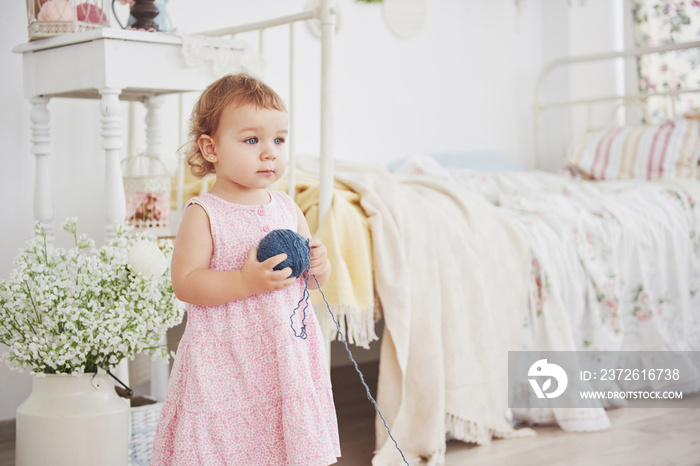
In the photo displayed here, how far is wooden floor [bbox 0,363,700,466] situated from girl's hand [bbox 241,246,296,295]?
0.88 metres

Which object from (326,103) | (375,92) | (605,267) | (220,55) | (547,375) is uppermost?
(375,92)

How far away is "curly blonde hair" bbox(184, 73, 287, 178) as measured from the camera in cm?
108

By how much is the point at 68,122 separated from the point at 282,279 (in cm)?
145

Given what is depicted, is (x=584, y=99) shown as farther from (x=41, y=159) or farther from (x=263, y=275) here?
(x=263, y=275)

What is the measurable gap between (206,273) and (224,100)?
9.4 inches

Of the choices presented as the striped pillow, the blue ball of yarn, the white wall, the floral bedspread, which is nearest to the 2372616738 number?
the floral bedspread

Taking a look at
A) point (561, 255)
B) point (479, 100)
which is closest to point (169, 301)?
point (561, 255)

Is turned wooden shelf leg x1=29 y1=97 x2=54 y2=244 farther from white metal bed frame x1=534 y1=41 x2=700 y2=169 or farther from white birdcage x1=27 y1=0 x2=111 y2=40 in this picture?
white metal bed frame x1=534 y1=41 x2=700 y2=169

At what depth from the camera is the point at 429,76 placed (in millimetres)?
3318

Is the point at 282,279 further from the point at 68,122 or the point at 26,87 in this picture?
the point at 68,122

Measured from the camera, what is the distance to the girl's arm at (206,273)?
1.02m

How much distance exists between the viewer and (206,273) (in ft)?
3.43

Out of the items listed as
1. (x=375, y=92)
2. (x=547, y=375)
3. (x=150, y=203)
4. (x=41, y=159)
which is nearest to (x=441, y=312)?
(x=547, y=375)

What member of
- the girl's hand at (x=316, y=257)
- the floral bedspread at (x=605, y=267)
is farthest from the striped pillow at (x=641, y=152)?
the girl's hand at (x=316, y=257)
